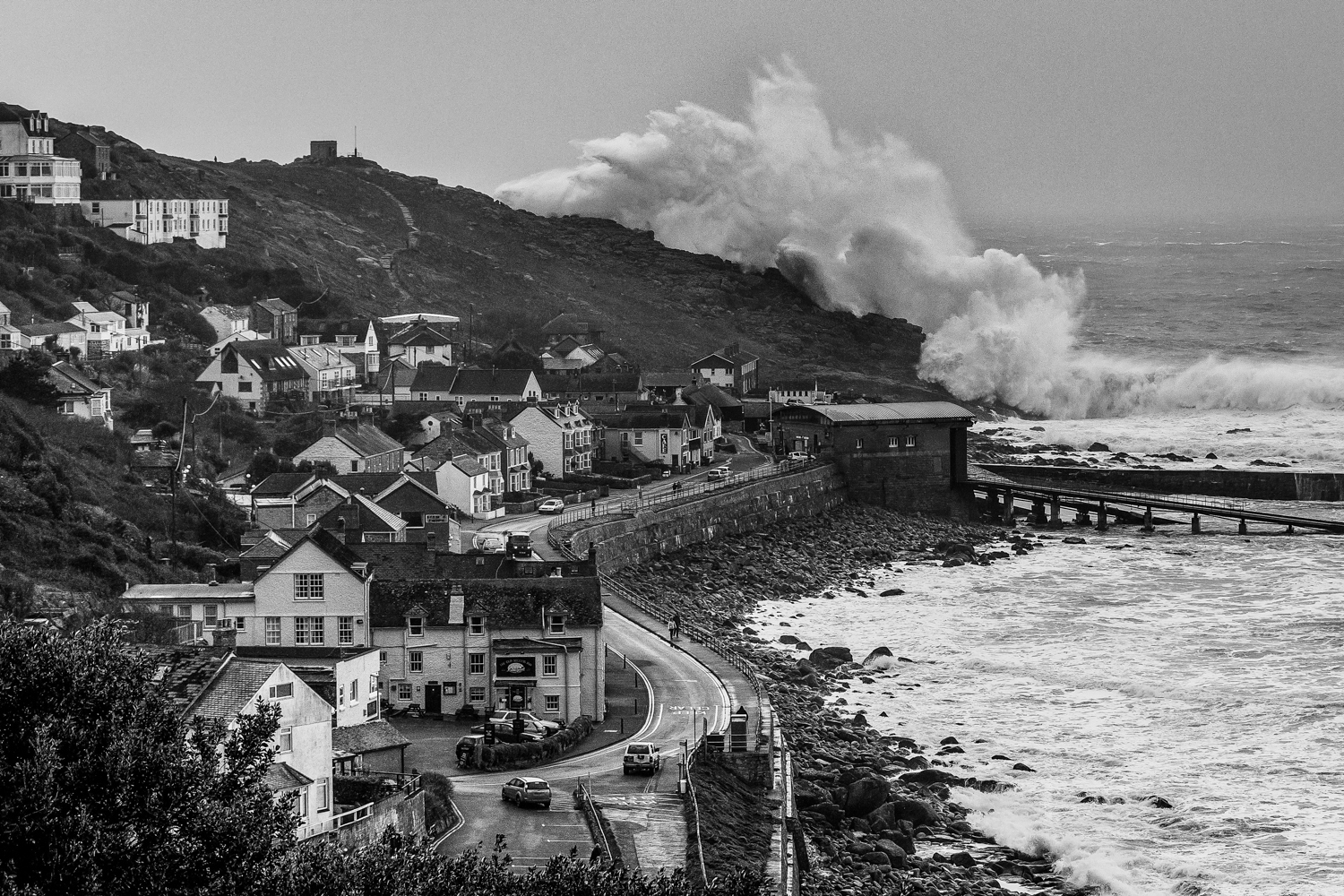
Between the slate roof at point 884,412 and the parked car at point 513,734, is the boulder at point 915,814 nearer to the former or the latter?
the parked car at point 513,734

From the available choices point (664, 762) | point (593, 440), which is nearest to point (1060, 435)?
point (593, 440)

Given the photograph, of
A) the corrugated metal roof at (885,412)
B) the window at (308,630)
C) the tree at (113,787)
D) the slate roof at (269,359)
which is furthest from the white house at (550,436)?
the tree at (113,787)

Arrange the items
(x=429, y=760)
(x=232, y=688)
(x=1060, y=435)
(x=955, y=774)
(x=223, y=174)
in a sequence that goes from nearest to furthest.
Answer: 1. (x=232, y=688)
2. (x=429, y=760)
3. (x=955, y=774)
4. (x=1060, y=435)
5. (x=223, y=174)

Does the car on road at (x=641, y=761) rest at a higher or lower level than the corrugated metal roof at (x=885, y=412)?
lower

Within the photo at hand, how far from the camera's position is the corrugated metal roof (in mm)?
58562

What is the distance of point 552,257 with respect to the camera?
11175 cm

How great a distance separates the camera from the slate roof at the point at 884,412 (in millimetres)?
58531

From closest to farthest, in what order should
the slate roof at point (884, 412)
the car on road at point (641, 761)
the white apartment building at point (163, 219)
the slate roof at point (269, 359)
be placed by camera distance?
the car on road at point (641, 761) → the slate roof at point (269, 359) → the slate roof at point (884, 412) → the white apartment building at point (163, 219)

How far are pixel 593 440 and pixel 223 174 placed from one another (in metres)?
55.7

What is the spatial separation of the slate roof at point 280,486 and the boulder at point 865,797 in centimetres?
1878

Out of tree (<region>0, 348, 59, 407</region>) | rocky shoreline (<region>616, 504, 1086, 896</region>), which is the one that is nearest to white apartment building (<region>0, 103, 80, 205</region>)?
tree (<region>0, 348, 59, 407</region>)

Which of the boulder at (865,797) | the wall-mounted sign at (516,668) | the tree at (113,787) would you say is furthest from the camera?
the wall-mounted sign at (516,668)

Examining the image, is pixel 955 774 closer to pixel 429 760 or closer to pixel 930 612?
pixel 429 760

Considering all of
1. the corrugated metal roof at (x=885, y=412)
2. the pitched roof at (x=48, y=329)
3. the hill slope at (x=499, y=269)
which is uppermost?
the hill slope at (x=499, y=269)
